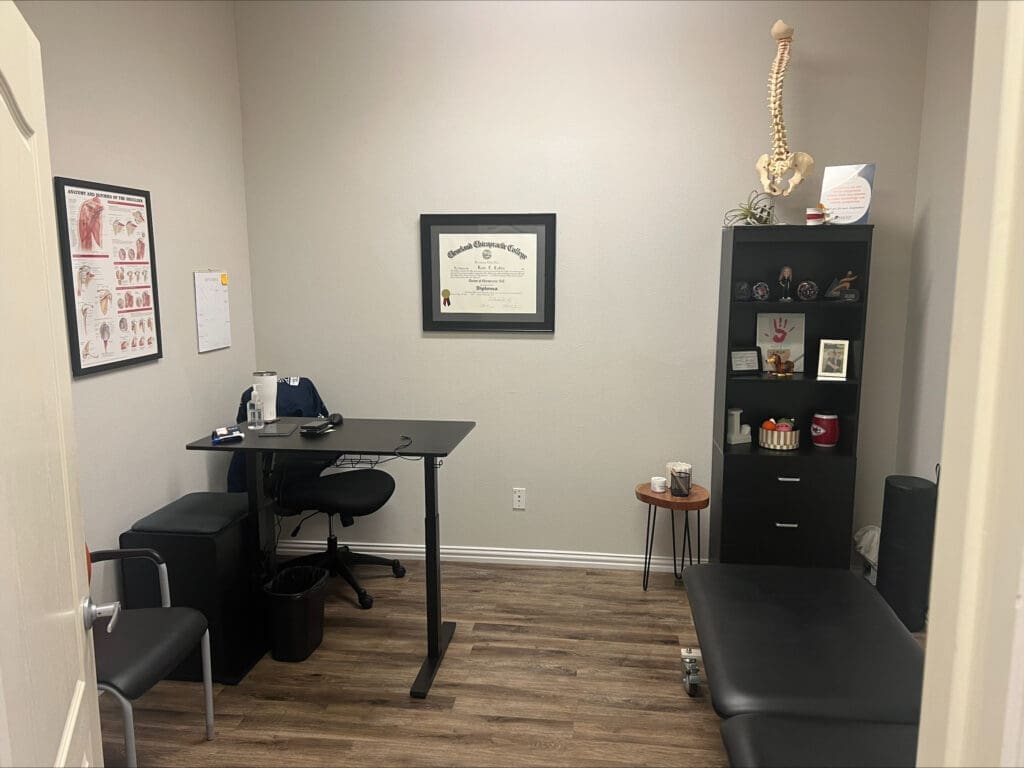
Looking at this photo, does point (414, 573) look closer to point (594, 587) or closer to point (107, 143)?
point (594, 587)

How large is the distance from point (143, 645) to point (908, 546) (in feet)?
9.28

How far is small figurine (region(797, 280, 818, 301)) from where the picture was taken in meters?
3.38

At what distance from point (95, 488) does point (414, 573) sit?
162 centimetres

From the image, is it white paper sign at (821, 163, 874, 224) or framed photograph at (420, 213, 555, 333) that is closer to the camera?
white paper sign at (821, 163, 874, 224)

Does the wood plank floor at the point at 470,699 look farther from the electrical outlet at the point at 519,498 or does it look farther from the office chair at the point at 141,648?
the electrical outlet at the point at 519,498

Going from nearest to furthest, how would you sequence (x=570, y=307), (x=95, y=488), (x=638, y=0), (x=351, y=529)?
(x=95, y=488), (x=638, y=0), (x=570, y=307), (x=351, y=529)

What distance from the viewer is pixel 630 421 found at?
148 inches

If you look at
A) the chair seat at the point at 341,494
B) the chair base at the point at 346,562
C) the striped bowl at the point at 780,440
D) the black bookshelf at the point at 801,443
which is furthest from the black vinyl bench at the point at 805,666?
the chair base at the point at 346,562

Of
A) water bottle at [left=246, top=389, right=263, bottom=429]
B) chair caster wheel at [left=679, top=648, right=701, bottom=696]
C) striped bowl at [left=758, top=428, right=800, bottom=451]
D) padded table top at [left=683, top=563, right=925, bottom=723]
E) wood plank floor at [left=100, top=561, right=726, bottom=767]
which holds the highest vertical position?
water bottle at [left=246, top=389, right=263, bottom=429]

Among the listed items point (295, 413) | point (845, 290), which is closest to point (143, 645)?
point (295, 413)

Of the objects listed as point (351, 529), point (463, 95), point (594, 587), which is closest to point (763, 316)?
point (594, 587)

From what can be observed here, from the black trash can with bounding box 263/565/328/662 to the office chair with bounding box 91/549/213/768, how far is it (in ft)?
1.65

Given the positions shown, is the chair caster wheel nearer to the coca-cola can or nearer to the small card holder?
the coca-cola can

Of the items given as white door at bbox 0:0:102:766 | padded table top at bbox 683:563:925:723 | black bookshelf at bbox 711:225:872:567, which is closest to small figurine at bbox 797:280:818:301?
black bookshelf at bbox 711:225:872:567
